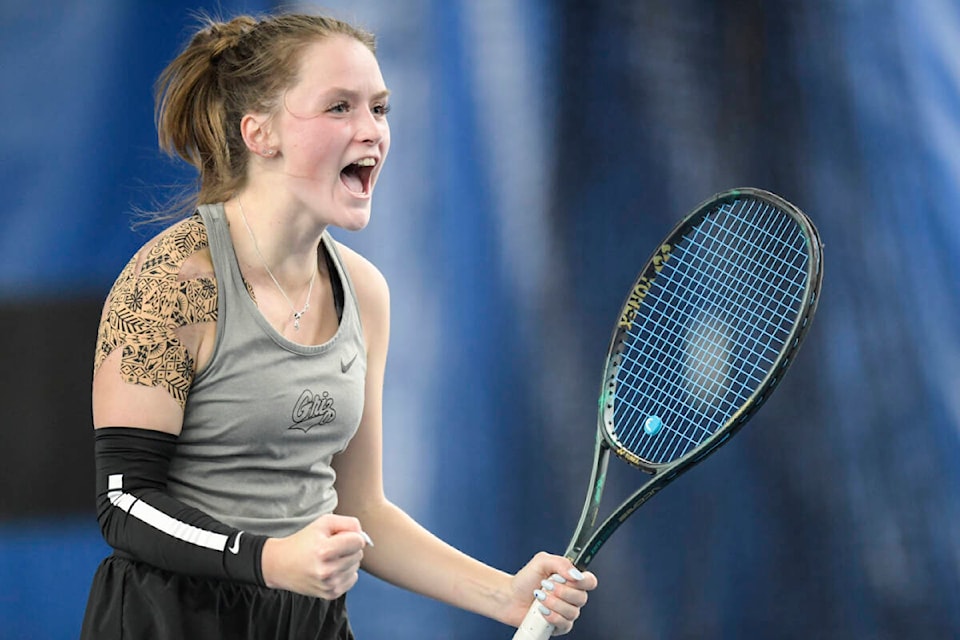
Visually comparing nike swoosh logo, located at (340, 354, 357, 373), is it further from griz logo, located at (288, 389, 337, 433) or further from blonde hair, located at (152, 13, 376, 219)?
blonde hair, located at (152, 13, 376, 219)

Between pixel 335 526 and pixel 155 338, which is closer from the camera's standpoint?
pixel 335 526

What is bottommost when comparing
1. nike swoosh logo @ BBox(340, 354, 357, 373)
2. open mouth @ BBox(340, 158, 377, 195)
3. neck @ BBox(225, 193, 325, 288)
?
nike swoosh logo @ BBox(340, 354, 357, 373)

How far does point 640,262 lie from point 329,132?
111 cm

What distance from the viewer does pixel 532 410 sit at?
233 centimetres

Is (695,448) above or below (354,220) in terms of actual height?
below

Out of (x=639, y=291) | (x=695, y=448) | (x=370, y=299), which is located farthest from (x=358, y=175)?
(x=695, y=448)

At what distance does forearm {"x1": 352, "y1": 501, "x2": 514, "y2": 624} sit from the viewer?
1436mm

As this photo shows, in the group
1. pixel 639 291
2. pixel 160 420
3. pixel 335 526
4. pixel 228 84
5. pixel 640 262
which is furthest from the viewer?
pixel 640 262

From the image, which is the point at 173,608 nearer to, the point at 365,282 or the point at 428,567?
the point at 428,567

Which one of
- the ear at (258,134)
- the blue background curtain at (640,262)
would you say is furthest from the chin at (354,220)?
the blue background curtain at (640,262)

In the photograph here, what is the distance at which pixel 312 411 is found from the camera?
1.35m

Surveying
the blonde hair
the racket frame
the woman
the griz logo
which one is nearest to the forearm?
the woman

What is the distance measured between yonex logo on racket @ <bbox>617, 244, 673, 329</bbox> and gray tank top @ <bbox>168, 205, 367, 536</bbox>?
0.40 meters

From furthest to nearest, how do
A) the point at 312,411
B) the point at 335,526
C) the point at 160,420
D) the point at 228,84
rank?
the point at 228,84
the point at 312,411
the point at 160,420
the point at 335,526
